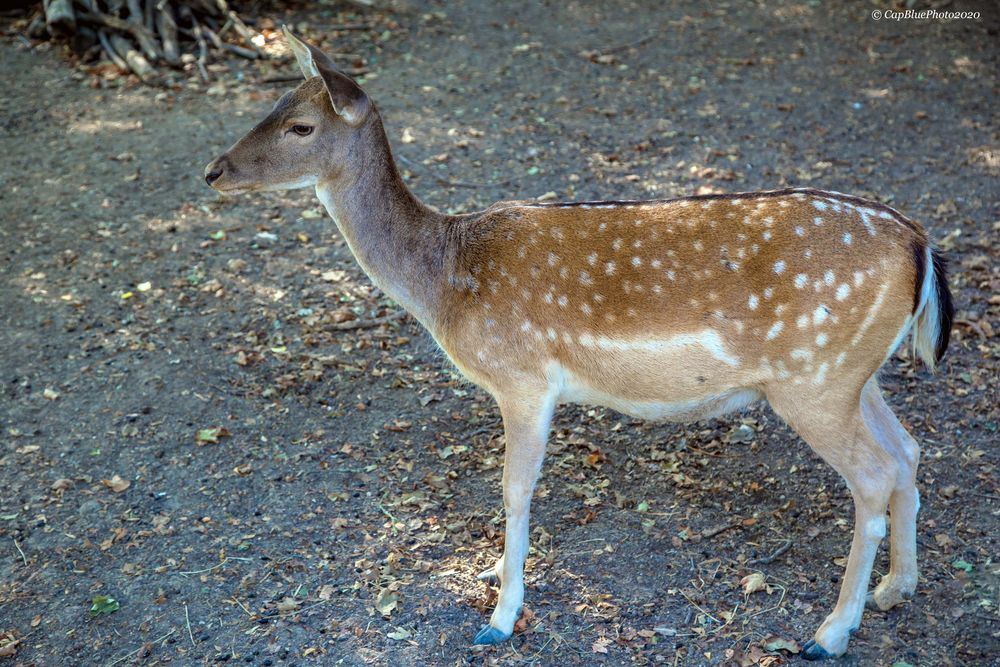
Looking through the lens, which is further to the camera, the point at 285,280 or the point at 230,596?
the point at 285,280

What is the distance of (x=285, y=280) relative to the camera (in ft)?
23.6

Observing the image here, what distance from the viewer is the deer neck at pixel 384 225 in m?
4.70

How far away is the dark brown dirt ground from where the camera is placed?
4539 mm

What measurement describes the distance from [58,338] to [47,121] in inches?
147

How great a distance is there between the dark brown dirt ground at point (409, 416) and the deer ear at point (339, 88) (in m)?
2.04

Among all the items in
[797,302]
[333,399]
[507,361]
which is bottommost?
[333,399]

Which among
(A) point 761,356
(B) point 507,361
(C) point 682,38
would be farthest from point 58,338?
(C) point 682,38

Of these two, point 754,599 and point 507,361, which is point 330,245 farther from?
point 754,599

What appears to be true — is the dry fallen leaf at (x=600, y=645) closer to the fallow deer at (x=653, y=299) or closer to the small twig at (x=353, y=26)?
the fallow deer at (x=653, y=299)

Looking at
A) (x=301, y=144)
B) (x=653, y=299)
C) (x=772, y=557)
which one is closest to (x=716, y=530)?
(x=772, y=557)

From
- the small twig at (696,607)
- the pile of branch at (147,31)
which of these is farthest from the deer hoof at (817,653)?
the pile of branch at (147,31)

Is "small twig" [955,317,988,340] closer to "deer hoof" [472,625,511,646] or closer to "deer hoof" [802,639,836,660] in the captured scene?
"deer hoof" [802,639,836,660]

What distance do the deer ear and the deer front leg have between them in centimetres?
152

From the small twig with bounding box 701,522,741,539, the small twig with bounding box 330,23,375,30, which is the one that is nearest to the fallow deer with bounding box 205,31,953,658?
the small twig with bounding box 701,522,741,539
